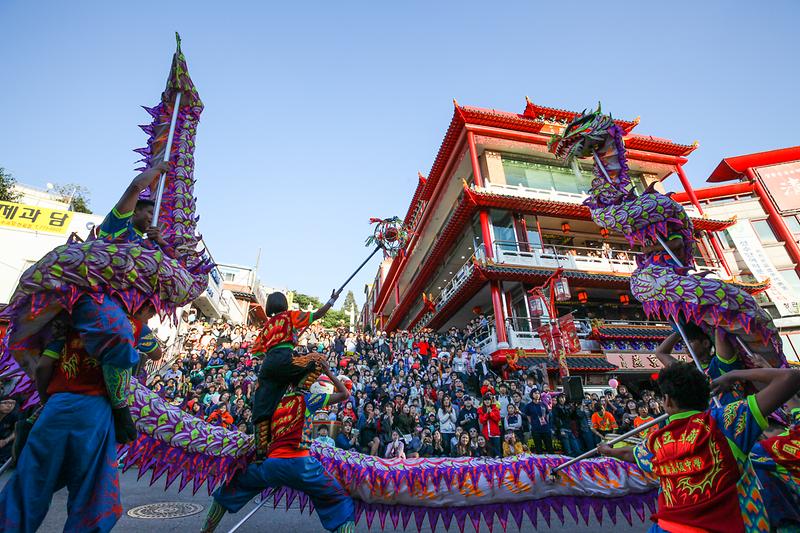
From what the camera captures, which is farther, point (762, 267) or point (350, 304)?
point (350, 304)

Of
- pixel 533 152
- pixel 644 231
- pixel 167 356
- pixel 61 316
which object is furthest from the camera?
pixel 533 152

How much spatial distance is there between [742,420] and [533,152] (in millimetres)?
19621

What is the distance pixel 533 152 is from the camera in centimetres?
1942

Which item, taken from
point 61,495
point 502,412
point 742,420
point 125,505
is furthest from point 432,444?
point 742,420

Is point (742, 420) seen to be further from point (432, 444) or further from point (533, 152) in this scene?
point (533, 152)

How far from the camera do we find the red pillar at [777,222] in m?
22.1

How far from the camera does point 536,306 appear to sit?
1416 cm

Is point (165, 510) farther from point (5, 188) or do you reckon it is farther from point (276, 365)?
point (5, 188)

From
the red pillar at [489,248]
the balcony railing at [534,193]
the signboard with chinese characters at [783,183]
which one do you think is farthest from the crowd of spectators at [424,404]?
the signboard with chinese characters at [783,183]

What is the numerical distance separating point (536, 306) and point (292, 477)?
12779mm

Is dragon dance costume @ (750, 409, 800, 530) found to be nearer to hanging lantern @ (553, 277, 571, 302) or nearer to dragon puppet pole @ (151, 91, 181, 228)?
dragon puppet pole @ (151, 91, 181, 228)

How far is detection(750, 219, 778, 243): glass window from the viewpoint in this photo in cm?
2312

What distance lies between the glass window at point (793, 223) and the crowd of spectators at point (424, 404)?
20688 millimetres

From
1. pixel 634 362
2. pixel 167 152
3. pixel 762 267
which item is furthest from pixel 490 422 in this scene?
pixel 762 267
